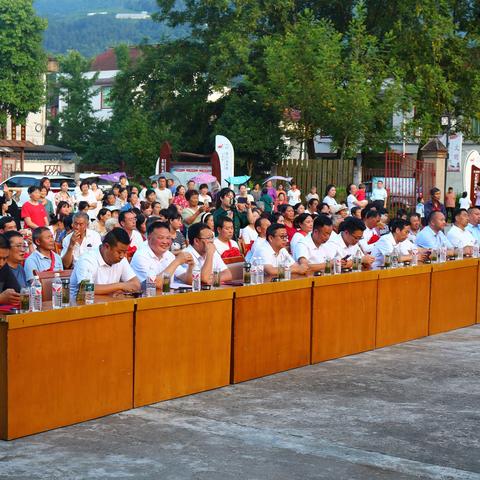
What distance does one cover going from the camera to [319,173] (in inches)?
1428

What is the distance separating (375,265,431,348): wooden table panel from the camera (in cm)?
1224

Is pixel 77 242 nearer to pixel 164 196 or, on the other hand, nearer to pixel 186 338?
pixel 186 338

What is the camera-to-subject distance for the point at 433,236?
49.8 ft

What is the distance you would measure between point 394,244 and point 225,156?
18281 mm

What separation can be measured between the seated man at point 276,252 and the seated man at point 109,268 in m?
2.21

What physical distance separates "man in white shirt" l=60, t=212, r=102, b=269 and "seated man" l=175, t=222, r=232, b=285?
234 centimetres

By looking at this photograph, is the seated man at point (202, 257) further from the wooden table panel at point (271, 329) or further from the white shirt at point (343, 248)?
the white shirt at point (343, 248)

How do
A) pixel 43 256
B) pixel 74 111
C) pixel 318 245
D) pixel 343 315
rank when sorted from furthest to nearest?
1. pixel 74 111
2. pixel 318 245
3. pixel 343 315
4. pixel 43 256

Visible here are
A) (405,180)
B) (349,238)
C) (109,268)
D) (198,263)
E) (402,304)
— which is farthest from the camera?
(405,180)

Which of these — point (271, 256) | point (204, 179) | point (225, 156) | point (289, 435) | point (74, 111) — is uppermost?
point (74, 111)

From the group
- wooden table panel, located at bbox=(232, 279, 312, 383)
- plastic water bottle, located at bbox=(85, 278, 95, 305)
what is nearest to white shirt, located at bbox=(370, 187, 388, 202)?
wooden table panel, located at bbox=(232, 279, 312, 383)

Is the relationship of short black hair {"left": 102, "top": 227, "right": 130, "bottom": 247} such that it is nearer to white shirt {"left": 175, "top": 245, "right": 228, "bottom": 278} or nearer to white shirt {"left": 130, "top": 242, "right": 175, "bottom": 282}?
white shirt {"left": 130, "top": 242, "right": 175, "bottom": 282}

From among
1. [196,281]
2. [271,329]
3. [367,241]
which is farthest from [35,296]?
[367,241]

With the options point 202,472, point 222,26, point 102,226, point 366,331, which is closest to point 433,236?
point 366,331
